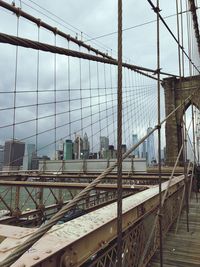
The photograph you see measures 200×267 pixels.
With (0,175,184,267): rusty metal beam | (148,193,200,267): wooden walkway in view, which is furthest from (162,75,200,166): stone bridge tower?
(0,175,184,267): rusty metal beam

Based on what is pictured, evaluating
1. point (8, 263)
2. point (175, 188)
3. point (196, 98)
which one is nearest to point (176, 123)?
point (196, 98)

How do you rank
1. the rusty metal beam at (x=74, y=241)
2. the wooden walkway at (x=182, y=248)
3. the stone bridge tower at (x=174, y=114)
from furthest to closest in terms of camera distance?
the stone bridge tower at (x=174, y=114), the wooden walkway at (x=182, y=248), the rusty metal beam at (x=74, y=241)

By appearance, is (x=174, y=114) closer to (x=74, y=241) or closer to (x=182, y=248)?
(x=182, y=248)

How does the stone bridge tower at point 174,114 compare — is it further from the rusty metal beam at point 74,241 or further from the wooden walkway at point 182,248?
the rusty metal beam at point 74,241

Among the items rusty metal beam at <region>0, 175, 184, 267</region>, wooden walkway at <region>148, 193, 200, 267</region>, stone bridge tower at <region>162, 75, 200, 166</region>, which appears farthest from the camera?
Result: stone bridge tower at <region>162, 75, 200, 166</region>

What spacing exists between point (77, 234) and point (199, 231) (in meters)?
3.20

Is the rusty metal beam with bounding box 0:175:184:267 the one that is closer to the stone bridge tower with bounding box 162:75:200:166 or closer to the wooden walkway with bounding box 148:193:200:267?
the wooden walkway with bounding box 148:193:200:267

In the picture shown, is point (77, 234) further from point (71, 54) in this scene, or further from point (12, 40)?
point (71, 54)

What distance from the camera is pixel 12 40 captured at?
5.02 ft

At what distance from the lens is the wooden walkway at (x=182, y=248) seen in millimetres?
3020

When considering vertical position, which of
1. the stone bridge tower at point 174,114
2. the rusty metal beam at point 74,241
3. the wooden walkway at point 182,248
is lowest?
the wooden walkway at point 182,248

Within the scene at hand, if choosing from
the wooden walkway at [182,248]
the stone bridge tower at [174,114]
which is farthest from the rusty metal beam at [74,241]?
the stone bridge tower at [174,114]

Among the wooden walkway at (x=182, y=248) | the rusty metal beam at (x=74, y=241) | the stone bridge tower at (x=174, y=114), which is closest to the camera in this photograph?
the rusty metal beam at (x=74, y=241)

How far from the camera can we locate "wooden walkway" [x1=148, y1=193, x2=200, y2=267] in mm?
3020
